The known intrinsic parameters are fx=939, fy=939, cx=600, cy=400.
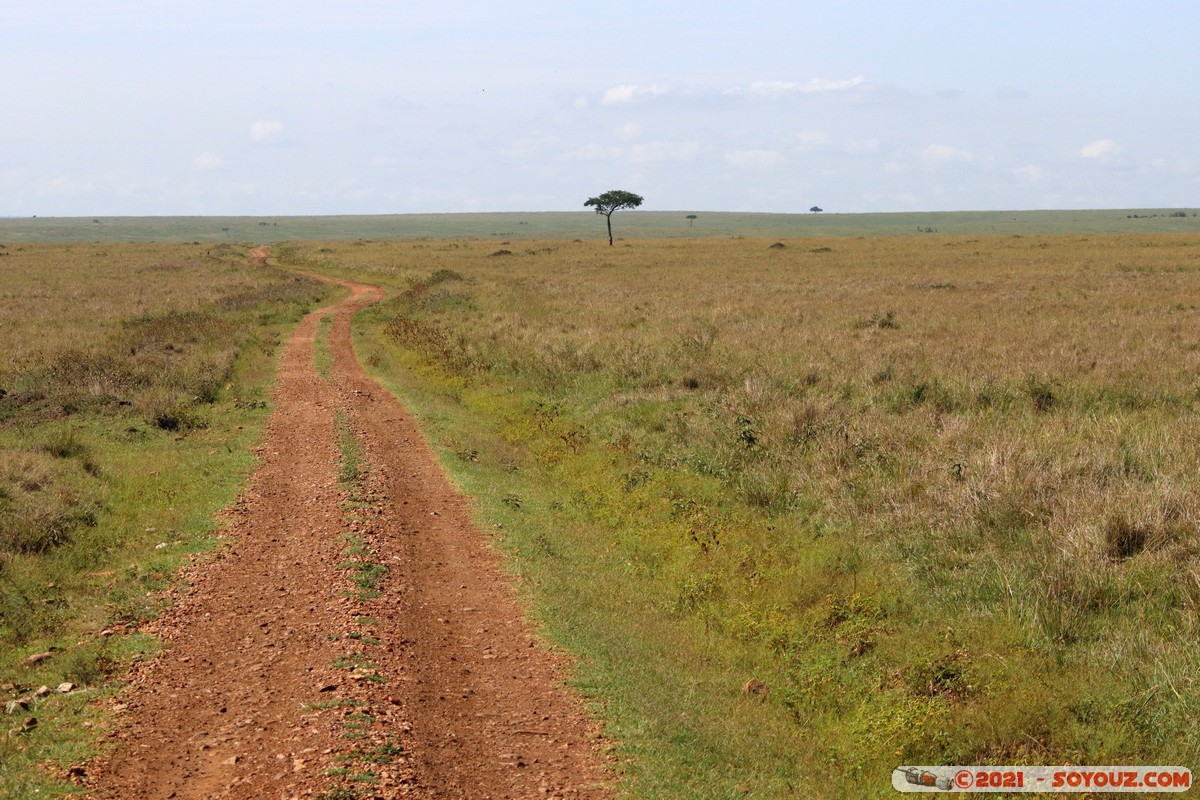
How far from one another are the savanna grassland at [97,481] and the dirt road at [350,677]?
432 millimetres

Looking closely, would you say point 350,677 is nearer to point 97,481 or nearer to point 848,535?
point 848,535

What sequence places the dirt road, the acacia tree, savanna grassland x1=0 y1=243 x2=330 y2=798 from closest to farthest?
the dirt road
savanna grassland x1=0 y1=243 x2=330 y2=798
the acacia tree

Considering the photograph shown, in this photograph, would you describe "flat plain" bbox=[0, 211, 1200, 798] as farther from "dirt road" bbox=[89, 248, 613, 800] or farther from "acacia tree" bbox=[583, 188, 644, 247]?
"acacia tree" bbox=[583, 188, 644, 247]

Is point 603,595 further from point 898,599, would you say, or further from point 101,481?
point 101,481

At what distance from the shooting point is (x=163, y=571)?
400 inches

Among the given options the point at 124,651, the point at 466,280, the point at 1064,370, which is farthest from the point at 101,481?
the point at 466,280

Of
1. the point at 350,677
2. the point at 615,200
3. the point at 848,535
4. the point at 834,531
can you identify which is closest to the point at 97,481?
the point at 350,677

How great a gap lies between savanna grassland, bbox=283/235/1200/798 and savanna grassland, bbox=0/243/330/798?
3.74 meters

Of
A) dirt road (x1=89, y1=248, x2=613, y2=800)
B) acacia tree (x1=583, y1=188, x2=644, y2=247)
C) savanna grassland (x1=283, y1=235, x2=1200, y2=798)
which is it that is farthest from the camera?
acacia tree (x1=583, y1=188, x2=644, y2=247)

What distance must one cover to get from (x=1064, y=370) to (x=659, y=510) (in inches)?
439

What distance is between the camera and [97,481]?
13438 millimetres

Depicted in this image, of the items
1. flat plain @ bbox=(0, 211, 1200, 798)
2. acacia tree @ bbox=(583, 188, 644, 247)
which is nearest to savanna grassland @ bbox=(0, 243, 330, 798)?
flat plain @ bbox=(0, 211, 1200, 798)

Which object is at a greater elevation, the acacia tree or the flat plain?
the acacia tree

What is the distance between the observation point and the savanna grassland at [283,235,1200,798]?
6.71 meters
